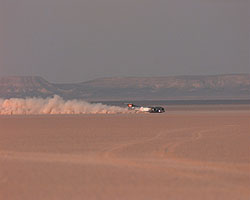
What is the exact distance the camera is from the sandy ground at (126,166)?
955 centimetres

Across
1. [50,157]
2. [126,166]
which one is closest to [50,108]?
[50,157]

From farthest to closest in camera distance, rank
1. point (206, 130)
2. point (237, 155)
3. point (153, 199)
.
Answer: point (206, 130) → point (237, 155) → point (153, 199)

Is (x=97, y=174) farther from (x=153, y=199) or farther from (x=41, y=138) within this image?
(x=41, y=138)

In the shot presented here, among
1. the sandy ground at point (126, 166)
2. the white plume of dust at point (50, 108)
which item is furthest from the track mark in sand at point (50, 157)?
the white plume of dust at point (50, 108)

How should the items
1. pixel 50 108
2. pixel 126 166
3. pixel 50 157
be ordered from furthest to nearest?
pixel 50 108, pixel 50 157, pixel 126 166

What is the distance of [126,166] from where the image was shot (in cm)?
1234

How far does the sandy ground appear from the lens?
9555 mm

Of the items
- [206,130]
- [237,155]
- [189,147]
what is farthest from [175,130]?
[237,155]

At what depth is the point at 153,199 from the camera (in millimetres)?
9016

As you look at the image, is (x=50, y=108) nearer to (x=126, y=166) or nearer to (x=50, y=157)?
(x=50, y=157)

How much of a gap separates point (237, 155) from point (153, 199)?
540 centimetres

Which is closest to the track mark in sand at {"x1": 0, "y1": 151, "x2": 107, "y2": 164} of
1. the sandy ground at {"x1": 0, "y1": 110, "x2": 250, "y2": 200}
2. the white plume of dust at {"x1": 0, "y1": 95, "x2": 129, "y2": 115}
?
the sandy ground at {"x1": 0, "y1": 110, "x2": 250, "y2": 200}

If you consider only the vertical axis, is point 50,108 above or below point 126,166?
above

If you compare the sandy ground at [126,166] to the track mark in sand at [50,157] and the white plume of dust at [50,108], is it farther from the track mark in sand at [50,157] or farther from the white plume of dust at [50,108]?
the white plume of dust at [50,108]
